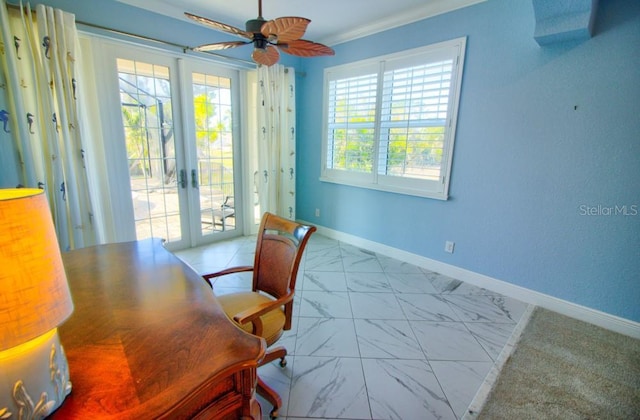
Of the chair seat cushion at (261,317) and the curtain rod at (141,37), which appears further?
the curtain rod at (141,37)

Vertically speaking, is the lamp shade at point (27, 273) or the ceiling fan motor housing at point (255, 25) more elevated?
the ceiling fan motor housing at point (255, 25)

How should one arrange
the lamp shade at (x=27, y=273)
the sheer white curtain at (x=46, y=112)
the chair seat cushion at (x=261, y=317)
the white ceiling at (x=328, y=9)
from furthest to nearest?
the white ceiling at (x=328, y=9) < the sheer white curtain at (x=46, y=112) < the chair seat cushion at (x=261, y=317) < the lamp shade at (x=27, y=273)

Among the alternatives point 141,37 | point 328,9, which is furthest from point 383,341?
point 141,37

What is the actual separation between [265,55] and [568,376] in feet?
9.13

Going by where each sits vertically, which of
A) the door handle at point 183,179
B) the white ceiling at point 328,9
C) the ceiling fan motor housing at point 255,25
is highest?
the white ceiling at point 328,9

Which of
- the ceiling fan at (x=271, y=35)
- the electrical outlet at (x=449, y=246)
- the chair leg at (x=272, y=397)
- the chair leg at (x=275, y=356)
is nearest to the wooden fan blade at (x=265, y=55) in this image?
the ceiling fan at (x=271, y=35)

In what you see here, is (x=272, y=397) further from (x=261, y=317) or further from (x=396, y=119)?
(x=396, y=119)

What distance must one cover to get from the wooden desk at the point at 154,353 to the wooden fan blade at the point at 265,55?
4.90 feet

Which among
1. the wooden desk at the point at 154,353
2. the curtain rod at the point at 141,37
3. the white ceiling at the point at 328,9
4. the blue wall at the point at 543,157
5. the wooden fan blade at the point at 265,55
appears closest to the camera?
the wooden desk at the point at 154,353

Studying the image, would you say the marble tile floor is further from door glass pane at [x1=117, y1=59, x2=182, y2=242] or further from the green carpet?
door glass pane at [x1=117, y1=59, x2=182, y2=242]

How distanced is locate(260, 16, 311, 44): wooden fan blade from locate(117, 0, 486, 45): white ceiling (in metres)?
1.34

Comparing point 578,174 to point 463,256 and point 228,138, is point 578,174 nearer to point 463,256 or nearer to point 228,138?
point 463,256

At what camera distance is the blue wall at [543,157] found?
2033 mm

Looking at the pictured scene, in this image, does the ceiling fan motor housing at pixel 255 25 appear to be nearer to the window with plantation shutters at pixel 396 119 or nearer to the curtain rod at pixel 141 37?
the curtain rod at pixel 141 37
